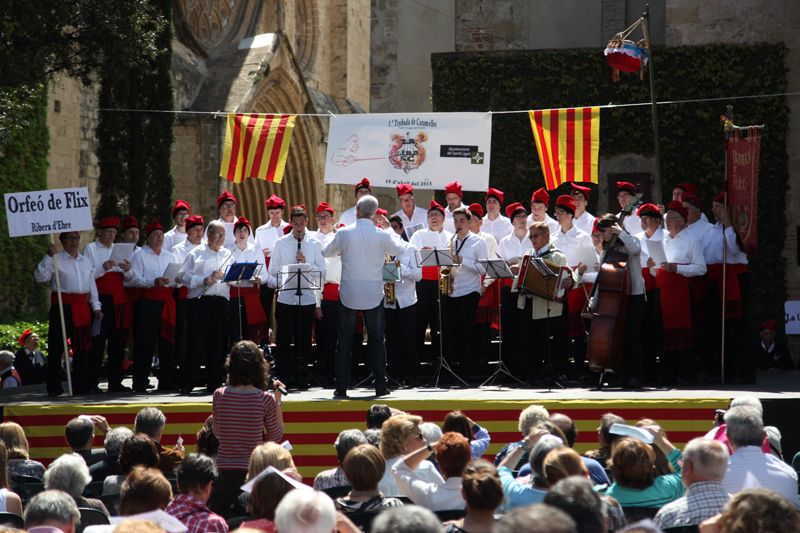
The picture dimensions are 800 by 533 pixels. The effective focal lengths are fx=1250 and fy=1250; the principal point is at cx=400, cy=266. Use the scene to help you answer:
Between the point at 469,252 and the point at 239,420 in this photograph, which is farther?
the point at 469,252

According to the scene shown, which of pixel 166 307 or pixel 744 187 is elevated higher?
pixel 744 187

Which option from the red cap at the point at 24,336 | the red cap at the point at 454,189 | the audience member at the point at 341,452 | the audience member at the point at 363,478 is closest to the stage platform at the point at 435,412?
the audience member at the point at 341,452

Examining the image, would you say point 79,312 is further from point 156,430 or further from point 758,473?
point 758,473

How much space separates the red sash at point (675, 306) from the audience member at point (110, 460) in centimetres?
645

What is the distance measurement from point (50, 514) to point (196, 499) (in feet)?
3.32

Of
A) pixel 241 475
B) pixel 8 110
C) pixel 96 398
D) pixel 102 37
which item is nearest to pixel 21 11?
pixel 102 37

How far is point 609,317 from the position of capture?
12.9m

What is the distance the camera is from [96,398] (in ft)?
43.5

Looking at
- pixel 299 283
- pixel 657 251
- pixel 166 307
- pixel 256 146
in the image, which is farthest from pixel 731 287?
pixel 256 146

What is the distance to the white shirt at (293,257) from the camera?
13.9m

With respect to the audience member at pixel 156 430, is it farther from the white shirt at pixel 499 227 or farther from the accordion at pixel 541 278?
the white shirt at pixel 499 227

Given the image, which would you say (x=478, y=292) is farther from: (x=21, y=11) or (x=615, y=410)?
(x=21, y=11)

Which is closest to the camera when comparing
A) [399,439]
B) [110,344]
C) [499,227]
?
[399,439]

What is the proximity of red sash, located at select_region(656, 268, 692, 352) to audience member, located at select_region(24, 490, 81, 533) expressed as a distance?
856 centimetres
